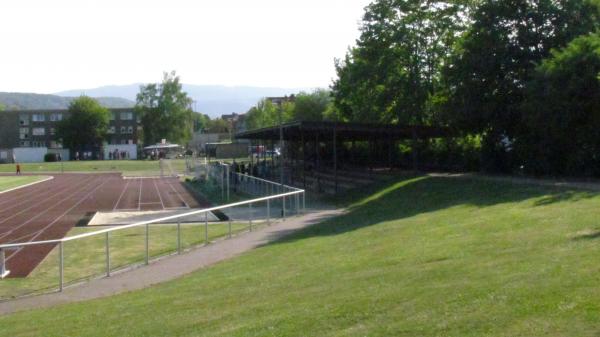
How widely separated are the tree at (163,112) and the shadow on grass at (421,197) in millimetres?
118333

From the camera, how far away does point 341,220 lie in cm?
2858

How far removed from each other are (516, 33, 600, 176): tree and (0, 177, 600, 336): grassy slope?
8603 mm

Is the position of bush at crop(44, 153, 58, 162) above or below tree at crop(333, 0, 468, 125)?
below

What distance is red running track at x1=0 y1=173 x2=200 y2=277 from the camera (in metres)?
23.7

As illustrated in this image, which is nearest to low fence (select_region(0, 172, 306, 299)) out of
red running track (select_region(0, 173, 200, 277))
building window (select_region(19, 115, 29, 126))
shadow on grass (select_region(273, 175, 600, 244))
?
red running track (select_region(0, 173, 200, 277))

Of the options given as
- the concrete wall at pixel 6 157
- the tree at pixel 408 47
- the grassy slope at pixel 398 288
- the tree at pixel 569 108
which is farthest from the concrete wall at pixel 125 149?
the grassy slope at pixel 398 288

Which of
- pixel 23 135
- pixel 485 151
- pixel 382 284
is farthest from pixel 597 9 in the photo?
pixel 23 135

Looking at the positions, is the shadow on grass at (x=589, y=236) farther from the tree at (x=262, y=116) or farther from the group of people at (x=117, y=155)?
the group of people at (x=117, y=155)

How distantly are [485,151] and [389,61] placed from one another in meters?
10.1

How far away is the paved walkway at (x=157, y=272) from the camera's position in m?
15.6

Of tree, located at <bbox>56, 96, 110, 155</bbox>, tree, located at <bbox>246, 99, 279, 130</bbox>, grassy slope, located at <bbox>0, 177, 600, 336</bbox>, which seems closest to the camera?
grassy slope, located at <bbox>0, 177, 600, 336</bbox>

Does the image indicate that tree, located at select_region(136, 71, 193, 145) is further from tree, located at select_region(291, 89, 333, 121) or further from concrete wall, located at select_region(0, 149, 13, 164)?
tree, located at select_region(291, 89, 333, 121)

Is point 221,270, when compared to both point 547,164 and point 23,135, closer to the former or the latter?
point 547,164

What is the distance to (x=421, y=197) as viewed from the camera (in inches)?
1273
